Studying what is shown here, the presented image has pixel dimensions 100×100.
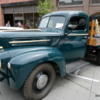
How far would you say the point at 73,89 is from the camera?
3426mm

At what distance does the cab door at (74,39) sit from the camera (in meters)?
3.71

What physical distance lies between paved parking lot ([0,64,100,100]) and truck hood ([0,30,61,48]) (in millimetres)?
1160

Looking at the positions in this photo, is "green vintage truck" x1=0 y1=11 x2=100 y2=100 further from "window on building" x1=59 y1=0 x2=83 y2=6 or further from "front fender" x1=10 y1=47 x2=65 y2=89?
"window on building" x1=59 y1=0 x2=83 y2=6

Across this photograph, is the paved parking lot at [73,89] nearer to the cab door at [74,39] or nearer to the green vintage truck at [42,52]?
the green vintage truck at [42,52]

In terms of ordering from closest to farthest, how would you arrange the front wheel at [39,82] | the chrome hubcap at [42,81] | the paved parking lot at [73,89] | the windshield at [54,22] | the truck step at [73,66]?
1. the front wheel at [39,82]
2. the chrome hubcap at [42,81]
3. the paved parking lot at [73,89]
4. the truck step at [73,66]
5. the windshield at [54,22]

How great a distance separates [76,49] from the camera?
402 cm

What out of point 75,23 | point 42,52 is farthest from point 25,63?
point 75,23

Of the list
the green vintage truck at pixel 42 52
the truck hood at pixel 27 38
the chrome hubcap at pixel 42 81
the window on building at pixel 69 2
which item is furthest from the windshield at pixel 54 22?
the window on building at pixel 69 2

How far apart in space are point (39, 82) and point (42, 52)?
25.6 inches

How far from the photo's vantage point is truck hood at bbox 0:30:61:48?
274cm

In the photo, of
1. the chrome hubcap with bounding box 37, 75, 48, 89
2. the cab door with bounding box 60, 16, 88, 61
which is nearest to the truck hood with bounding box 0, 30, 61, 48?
the cab door with bounding box 60, 16, 88, 61

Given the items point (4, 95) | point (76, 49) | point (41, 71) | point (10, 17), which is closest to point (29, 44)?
point (41, 71)

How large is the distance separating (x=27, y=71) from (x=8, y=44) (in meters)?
0.70

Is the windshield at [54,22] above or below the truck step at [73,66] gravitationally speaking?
above
